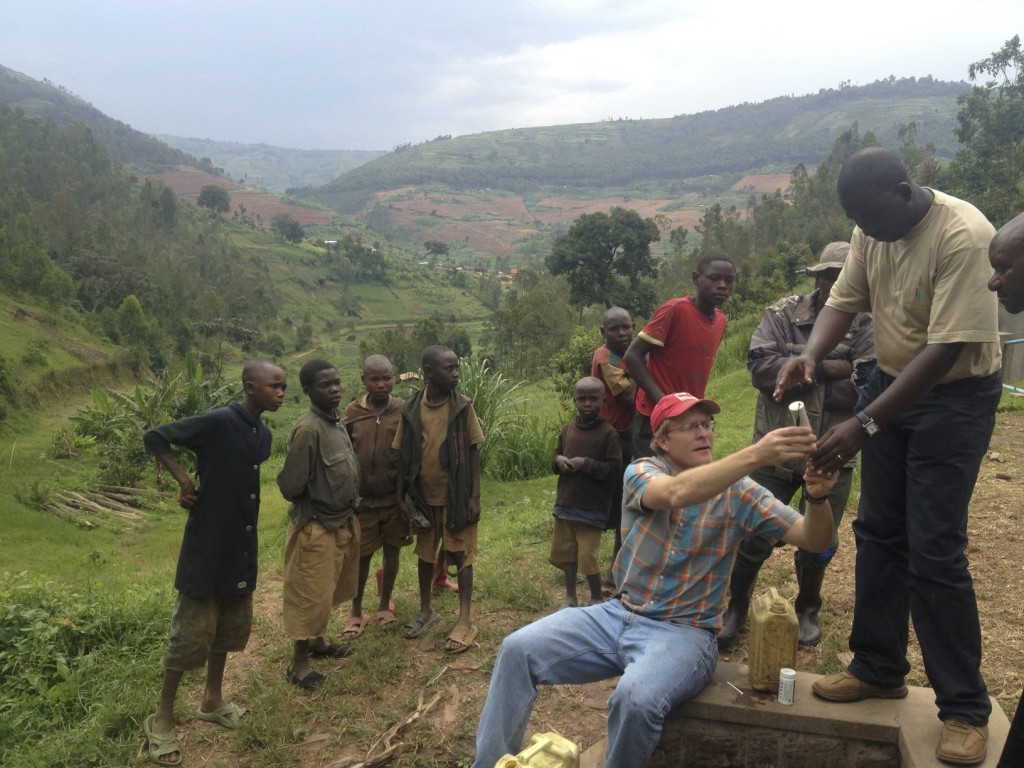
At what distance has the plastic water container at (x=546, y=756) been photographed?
75.0 inches

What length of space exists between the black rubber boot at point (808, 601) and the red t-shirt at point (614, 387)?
1.22 meters

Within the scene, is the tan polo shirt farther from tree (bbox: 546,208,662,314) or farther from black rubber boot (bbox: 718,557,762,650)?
tree (bbox: 546,208,662,314)

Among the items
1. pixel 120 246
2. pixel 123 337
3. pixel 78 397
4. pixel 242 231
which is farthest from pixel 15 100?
pixel 78 397

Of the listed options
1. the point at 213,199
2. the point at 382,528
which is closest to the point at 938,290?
the point at 382,528

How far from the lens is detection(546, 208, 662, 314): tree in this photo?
87.9 feet

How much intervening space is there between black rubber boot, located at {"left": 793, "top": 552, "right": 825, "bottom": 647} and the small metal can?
0.98 meters

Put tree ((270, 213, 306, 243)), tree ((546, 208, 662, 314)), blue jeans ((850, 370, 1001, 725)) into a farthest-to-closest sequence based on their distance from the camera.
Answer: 1. tree ((270, 213, 306, 243))
2. tree ((546, 208, 662, 314))
3. blue jeans ((850, 370, 1001, 725))

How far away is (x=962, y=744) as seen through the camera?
7.79ft

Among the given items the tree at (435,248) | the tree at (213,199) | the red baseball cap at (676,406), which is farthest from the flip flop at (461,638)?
the tree at (435,248)

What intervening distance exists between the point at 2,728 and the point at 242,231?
77.9 metres

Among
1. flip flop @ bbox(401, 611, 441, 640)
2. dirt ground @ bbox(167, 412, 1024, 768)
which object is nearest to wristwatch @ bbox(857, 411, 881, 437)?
dirt ground @ bbox(167, 412, 1024, 768)

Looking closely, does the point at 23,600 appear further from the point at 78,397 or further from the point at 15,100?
the point at 15,100

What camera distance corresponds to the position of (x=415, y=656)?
406 cm

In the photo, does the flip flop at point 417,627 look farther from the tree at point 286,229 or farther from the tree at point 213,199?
the tree at point 213,199
